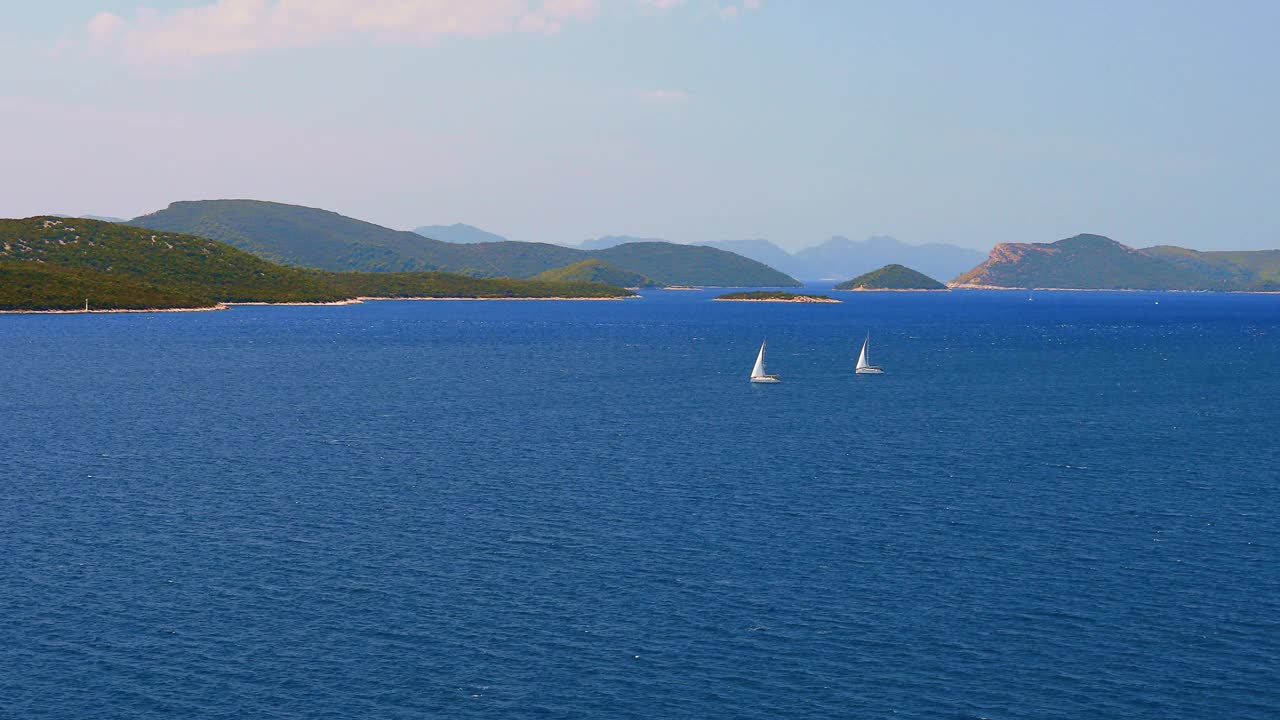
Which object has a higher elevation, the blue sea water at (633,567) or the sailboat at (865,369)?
the sailboat at (865,369)

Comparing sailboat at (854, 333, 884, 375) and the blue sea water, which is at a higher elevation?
sailboat at (854, 333, 884, 375)

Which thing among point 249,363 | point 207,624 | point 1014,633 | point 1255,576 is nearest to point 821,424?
point 1255,576

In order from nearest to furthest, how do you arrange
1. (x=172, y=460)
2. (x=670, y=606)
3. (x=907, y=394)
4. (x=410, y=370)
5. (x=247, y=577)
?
1. (x=670, y=606)
2. (x=247, y=577)
3. (x=172, y=460)
4. (x=907, y=394)
5. (x=410, y=370)

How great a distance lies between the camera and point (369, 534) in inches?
2707

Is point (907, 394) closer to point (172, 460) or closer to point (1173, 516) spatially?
point (1173, 516)

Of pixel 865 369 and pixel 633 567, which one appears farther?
pixel 865 369

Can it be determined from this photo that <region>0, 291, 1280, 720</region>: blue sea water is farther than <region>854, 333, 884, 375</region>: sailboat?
No

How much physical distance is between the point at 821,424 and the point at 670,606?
68502mm

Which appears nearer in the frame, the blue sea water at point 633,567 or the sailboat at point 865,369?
the blue sea water at point 633,567

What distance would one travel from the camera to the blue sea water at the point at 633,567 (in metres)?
45.6

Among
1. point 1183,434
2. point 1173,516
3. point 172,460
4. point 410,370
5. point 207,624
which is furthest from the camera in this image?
point 410,370

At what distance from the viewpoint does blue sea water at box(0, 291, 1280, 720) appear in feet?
150

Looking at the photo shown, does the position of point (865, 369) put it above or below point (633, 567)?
above

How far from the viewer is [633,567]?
6206 cm
